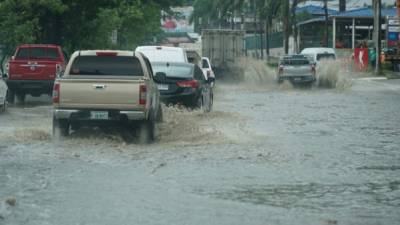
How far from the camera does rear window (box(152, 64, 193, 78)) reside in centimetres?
2146

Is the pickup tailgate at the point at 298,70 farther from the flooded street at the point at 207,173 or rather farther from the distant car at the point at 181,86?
the distant car at the point at 181,86

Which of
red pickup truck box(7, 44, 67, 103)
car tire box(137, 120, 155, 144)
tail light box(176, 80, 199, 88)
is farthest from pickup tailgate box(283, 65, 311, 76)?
car tire box(137, 120, 155, 144)

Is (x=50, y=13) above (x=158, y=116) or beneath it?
above

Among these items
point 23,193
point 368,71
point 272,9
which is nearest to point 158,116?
point 23,193

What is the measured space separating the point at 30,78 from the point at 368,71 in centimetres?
3319

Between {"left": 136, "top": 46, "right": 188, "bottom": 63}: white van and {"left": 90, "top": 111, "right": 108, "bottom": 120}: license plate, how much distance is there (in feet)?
38.0

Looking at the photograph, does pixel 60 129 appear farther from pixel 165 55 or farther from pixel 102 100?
pixel 165 55

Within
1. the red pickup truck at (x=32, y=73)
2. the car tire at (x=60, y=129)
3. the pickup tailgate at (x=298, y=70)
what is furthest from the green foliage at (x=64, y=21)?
the car tire at (x=60, y=129)

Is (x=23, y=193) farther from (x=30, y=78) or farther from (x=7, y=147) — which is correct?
(x=30, y=78)

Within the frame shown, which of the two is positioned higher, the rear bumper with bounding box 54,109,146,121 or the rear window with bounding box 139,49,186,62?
the rear window with bounding box 139,49,186,62

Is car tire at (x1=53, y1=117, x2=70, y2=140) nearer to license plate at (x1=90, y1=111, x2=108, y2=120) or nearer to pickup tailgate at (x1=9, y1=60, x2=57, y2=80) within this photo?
license plate at (x1=90, y1=111, x2=108, y2=120)

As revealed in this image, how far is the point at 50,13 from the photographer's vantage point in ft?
115

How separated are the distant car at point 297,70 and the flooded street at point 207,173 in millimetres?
18999

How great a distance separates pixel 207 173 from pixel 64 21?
24626 mm
